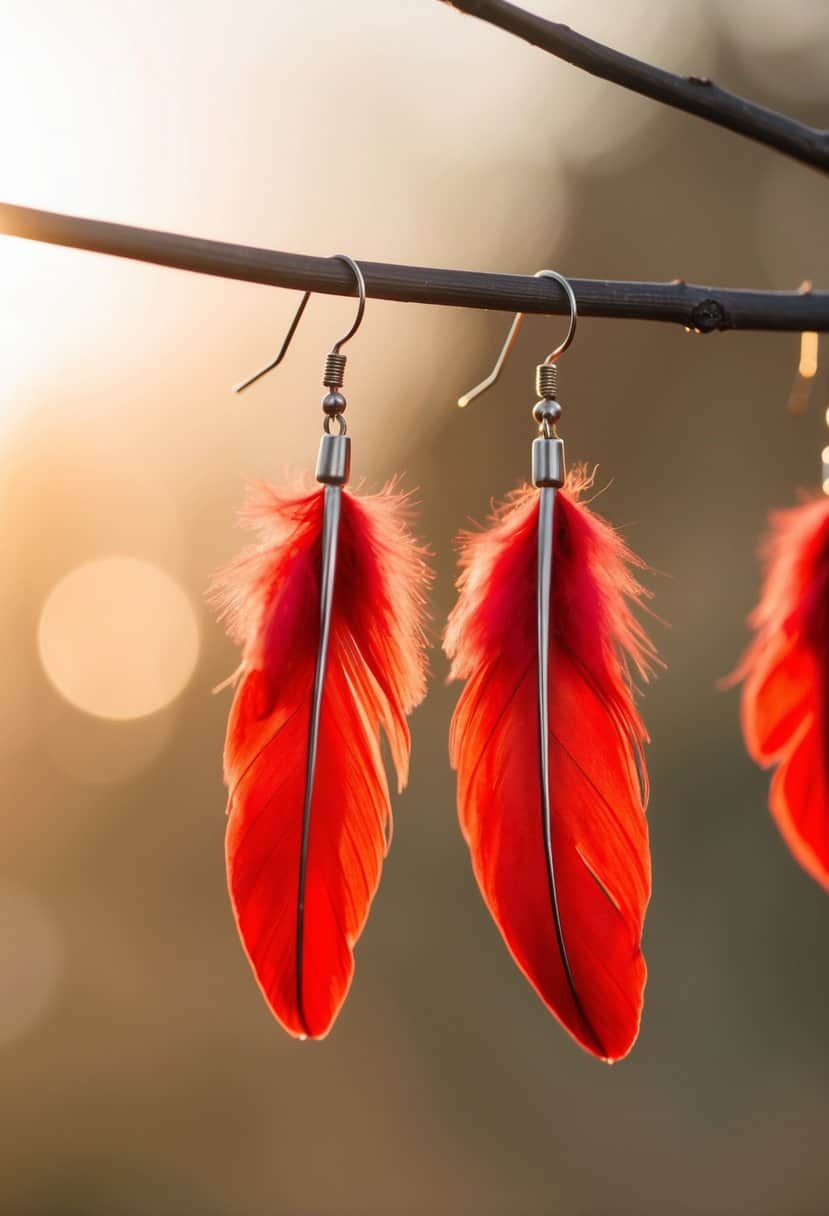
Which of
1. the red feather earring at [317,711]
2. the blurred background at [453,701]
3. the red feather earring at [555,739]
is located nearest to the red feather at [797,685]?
the red feather earring at [555,739]

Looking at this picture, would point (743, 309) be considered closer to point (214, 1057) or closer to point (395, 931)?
point (395, 931)

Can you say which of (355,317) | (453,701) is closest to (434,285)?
(355,317)

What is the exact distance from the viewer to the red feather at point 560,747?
51 cm

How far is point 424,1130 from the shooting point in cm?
334

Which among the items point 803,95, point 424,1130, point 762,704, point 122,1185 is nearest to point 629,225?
point 803,95

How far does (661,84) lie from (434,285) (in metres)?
0.16

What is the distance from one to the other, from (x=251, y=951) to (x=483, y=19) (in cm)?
43

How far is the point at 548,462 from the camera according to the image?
0.52 m

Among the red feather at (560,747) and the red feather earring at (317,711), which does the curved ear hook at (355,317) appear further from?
the red feather at (560,747)

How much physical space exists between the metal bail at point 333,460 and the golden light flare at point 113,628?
9.52ft

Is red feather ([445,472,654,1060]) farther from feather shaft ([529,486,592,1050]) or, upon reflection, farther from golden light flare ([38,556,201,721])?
golden light flare ([38,556,201,721])

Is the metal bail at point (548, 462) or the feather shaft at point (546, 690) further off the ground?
the metal bail at point (548, 462)

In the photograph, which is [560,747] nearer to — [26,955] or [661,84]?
[661,84]

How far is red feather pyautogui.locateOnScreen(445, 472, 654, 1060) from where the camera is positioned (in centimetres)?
51
